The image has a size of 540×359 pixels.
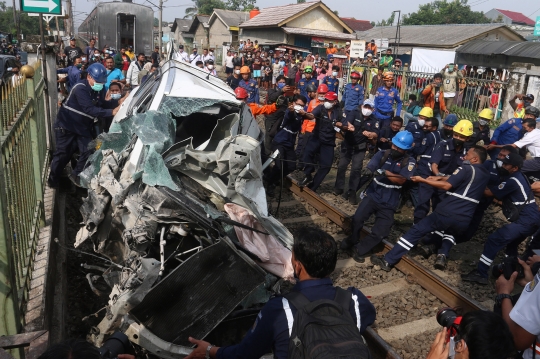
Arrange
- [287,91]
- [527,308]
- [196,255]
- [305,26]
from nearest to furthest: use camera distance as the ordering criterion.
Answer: [527,308]
[196,255]
[287,91]
[305,26]

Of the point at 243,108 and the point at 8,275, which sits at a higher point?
the point at 243,108

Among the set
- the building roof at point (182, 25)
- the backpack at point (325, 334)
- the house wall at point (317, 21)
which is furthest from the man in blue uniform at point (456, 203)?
the building roof at point (182, 25)

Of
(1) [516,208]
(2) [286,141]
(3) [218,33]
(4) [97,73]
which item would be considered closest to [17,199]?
(4) [97,73]

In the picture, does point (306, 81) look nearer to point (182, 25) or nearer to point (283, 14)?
point (283, 14)

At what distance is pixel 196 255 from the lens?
349 centimetres

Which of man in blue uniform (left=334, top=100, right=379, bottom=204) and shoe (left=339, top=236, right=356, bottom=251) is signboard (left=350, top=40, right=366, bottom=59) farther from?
shoe (left=339, top=236, right=356, bottom=251)

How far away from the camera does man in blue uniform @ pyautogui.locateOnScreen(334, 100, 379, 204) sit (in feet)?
26.4

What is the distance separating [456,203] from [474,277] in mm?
899

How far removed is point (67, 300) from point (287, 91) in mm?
5794

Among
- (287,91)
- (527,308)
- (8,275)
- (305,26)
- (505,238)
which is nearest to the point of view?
(527,308)

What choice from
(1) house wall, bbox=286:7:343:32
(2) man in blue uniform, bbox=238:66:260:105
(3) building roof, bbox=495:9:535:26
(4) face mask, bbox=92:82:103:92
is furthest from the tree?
(4) face mask, bbox=92:82:103:92

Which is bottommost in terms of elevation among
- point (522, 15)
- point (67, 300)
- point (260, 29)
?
point (67, 300)

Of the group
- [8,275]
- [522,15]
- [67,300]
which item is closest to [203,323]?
[8,275]

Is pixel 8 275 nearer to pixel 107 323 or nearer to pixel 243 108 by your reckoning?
pixel 107 323
